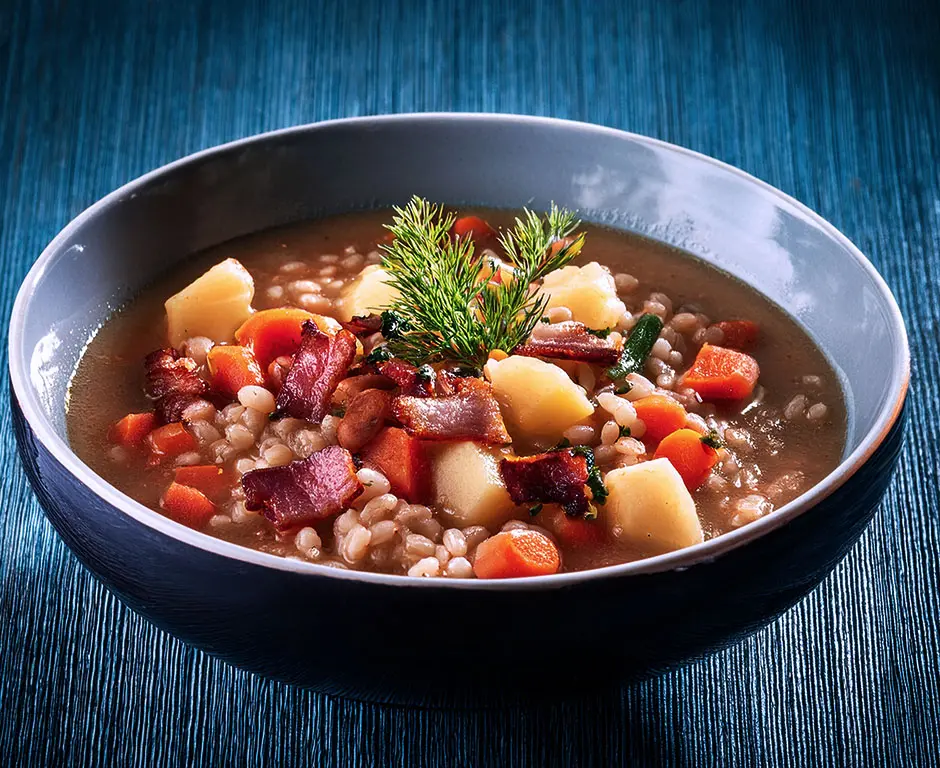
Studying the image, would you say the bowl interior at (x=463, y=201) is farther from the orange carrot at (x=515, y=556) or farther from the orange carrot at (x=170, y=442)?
the orange carrot at (x=515, y=556)

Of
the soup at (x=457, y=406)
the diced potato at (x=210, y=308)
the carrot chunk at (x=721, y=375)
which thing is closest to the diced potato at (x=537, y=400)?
the soup at (x=457, y=406)

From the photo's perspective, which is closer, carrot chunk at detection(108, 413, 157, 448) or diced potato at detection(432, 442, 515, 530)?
diced potato at detection(432, 442, 515, 530)

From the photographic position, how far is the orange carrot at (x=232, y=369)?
167 inches

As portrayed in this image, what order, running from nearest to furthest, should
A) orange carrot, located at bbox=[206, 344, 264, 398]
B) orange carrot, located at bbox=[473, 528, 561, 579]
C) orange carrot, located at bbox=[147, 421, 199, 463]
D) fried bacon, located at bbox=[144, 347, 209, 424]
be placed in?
orange carrot, located at bbox=[473, 528, 561, 579], orange carrot, located at bbox=[147, 421, 199, 463], fried bacon, located at bbox=[144, 347, 209, 424], orange carrot, located at bbox=[206, 344, 264, 398]

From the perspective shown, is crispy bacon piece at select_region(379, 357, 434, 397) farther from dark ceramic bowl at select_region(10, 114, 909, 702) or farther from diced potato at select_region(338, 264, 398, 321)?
dark ceramic bowl at select_region(10, 114, 909, 702)

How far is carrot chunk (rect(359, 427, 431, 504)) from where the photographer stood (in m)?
3.78

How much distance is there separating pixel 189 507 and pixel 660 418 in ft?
4.66

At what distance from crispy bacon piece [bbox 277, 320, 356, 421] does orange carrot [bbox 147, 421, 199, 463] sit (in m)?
0.29

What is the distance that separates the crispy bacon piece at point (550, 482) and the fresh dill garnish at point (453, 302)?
2.11 feet

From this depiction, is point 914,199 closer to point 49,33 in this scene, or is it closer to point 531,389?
point 531,389

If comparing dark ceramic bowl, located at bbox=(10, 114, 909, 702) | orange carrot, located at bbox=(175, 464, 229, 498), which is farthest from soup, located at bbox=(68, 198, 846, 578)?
dark ceramic bowl, located at bbox=(10, 114, 909, 702)

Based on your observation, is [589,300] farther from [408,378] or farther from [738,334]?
[408,378]

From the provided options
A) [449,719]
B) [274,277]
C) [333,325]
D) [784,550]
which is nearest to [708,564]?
[784,550]

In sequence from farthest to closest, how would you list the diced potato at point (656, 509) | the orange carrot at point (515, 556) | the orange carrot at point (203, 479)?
the orange carrot at point (203, 479) → the diced potato at point (656, 509) → the orange carrot at point (515, 556)
